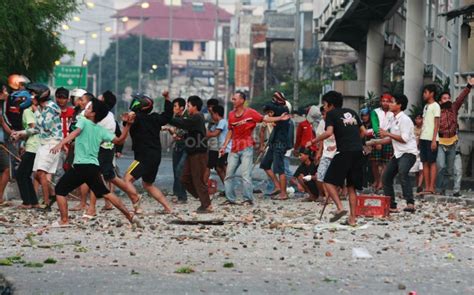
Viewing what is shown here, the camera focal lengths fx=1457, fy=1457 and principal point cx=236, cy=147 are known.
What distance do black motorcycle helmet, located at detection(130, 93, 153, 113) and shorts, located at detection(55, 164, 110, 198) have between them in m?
2.04

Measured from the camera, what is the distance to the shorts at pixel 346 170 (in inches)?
666

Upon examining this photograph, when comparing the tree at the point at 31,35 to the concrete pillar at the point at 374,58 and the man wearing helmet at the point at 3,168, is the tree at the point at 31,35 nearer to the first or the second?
the concrete pillar at the point at 374,58

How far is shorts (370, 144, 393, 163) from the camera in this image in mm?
23781

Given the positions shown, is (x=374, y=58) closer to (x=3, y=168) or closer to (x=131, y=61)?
(x=3, y=168)

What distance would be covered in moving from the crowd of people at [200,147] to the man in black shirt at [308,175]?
19 millimetres

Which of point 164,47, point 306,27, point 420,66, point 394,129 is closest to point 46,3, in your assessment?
point 420,66

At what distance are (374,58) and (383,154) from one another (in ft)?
78.8

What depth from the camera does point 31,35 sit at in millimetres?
34125

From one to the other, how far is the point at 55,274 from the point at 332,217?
6353 millimetres

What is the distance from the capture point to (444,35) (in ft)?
115

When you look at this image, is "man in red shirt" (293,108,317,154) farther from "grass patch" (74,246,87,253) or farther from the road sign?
the road sign

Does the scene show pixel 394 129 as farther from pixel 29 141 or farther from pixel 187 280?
pixel 187 280

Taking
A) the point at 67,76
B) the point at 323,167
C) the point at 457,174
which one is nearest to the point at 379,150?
the point at 457,174

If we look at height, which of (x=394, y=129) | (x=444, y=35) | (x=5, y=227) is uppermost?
(x=444, y=35)
